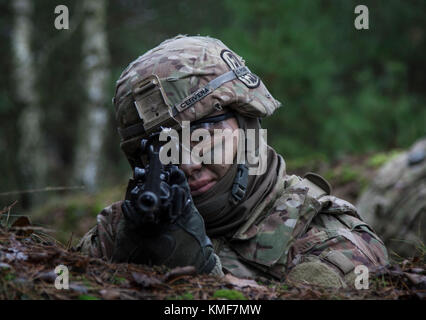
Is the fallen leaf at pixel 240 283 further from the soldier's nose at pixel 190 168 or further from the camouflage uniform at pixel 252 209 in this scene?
the soldier's nose at pixel 190 168

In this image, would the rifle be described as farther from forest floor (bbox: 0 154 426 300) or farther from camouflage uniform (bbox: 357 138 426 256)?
camouflage uniform (bbox: 357 138 426 256)

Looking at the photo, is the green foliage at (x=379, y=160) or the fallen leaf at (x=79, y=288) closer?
the fallen leaf at (x=79, y=288)

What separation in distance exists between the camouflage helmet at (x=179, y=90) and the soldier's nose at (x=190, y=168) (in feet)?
0.91

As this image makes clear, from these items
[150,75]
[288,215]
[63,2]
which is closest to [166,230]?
[288,215]

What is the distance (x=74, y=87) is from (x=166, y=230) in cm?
1312

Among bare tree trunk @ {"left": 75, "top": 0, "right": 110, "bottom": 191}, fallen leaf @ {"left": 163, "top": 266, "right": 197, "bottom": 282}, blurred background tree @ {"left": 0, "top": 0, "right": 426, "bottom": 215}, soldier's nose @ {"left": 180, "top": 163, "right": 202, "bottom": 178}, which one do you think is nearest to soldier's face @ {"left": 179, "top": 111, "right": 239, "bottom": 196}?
soldier's nose @ {"left": 180, "top": 163, "right": 202, "bottom": 178}

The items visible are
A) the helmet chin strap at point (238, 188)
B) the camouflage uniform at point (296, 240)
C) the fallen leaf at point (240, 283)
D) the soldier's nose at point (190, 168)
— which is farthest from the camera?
the helmet chin strap at point (238, 188)

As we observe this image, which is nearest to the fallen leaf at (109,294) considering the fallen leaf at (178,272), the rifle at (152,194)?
the fallen leaf at (178,272)

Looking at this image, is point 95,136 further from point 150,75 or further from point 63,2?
point 150,75

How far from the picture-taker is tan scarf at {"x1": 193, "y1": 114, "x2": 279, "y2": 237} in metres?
3.28

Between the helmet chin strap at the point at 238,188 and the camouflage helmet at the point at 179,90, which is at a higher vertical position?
the camouflage helmet at the point at 179,90

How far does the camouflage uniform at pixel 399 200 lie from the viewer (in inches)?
267

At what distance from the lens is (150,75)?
3426 mm

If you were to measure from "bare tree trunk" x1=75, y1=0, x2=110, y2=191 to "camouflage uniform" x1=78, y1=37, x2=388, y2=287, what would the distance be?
989cm
